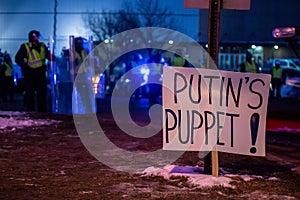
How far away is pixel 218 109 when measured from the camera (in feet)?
23.2

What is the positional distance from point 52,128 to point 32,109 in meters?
4.15

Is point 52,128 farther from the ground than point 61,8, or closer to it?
closer to it

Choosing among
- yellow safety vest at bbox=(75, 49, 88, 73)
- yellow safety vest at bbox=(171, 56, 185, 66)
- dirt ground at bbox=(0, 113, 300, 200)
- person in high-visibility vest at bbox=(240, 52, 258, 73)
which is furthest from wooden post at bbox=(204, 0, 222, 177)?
yellow safety vest at bbox=(171, 56, 185, 66)

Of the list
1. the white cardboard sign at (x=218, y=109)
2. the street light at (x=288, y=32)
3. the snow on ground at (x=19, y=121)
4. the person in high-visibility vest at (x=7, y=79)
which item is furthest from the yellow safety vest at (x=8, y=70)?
the white cardboard sign at (x=218, y=109)

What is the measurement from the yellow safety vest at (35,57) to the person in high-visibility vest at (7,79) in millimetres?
9984

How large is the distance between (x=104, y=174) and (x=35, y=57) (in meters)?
7.55

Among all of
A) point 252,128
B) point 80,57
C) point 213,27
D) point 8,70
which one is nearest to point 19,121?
point 80,57

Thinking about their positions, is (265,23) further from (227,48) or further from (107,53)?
(107,53)

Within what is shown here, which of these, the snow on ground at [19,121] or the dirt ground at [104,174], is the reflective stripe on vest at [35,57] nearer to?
the snow on ground at [19,121]

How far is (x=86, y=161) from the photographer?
27.2 ft

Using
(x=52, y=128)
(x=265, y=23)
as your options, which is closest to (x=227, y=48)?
(x=265, y=23)

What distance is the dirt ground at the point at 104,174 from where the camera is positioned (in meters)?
6.36

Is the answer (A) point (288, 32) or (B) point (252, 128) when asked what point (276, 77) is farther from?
(B) point (252, 128)

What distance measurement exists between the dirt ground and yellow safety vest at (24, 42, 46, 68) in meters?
3.98
